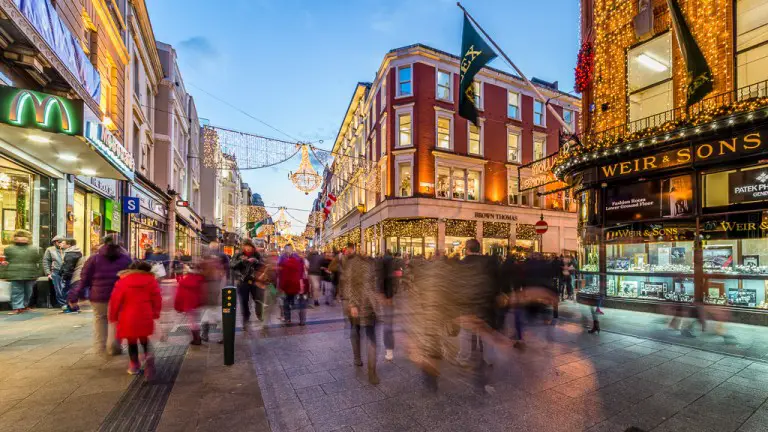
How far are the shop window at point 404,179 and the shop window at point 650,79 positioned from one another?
13.6 metres

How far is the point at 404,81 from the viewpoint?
79.0 ft

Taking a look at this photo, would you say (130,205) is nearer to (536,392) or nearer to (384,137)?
(384,137)

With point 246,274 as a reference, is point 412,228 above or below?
above

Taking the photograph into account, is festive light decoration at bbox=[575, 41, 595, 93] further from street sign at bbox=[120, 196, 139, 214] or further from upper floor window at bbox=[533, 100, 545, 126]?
street sign at bbox=[120, 196, 139, 214]

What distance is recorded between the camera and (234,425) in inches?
145

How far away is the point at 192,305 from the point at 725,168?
12.5m

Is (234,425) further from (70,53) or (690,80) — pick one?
(690,80)

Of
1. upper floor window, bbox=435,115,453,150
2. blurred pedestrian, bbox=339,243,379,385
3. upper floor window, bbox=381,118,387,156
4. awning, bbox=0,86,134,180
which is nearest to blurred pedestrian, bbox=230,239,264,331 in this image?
blurred pedestrian, bbox=339,243,379,385

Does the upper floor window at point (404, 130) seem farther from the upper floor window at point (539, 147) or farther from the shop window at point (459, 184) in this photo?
the upper floor window at point (539, 147)

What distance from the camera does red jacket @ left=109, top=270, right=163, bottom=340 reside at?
4.78m

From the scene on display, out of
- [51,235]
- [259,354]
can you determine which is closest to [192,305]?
[259,354]

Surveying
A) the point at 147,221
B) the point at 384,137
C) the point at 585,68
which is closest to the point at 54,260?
the point at 147,221

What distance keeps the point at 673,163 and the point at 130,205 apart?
786 inches

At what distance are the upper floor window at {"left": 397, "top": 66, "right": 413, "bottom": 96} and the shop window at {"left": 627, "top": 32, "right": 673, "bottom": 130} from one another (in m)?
13.9
